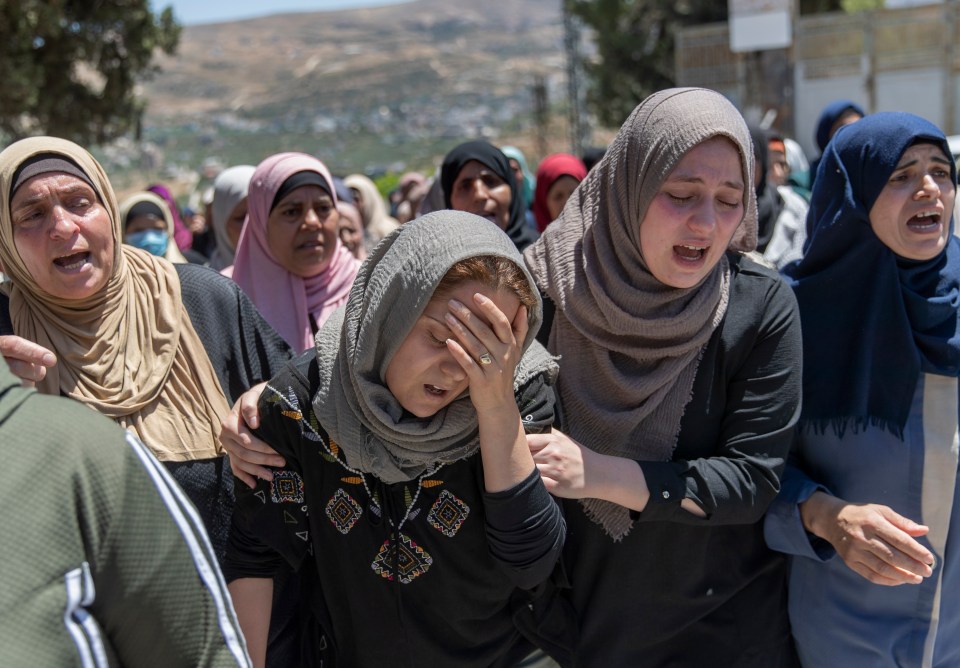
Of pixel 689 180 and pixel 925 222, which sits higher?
pixel 689 180

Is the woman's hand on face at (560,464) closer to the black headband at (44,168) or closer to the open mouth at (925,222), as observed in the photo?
the open mouth at (925,222)

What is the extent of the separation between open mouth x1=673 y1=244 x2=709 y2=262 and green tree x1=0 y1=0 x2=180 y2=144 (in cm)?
978

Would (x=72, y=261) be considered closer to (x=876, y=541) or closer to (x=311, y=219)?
(x=311, y=219)

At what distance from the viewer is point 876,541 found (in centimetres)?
186

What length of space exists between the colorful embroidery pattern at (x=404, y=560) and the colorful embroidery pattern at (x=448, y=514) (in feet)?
0.21

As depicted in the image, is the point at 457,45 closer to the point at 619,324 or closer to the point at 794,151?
the point at 794,151

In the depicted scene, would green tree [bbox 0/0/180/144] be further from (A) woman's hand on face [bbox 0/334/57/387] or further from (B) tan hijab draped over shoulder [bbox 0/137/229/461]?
(A) woman's hand on face [bbox 0/334/57/387]

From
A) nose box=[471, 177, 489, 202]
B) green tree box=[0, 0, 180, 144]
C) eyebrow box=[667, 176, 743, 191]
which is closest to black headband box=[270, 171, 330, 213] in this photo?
nose box=[471, 177, 489, 202]

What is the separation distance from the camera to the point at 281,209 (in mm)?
3459

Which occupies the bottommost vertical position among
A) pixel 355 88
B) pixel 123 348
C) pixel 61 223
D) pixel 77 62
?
pixel 355 88

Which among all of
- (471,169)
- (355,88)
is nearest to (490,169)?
(471,169)

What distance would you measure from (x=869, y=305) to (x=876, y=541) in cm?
55

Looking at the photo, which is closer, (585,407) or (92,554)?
(92,554)

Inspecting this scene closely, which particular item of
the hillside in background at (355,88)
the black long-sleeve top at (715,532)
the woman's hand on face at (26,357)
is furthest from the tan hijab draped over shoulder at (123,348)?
the hillside in background at (355,88)
